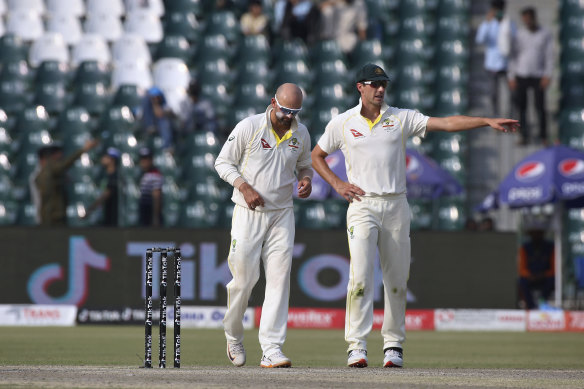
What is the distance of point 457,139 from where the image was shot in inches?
671

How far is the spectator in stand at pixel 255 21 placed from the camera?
18.1 meters

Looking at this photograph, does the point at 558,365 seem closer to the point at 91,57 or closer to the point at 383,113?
the point at 383,113

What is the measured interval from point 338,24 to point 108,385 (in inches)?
510

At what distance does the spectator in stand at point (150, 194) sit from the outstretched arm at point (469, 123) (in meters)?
7.34

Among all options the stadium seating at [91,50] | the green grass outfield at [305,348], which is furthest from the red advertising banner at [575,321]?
the stadium seating at [91,50]

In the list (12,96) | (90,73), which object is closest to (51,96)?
(12,96)

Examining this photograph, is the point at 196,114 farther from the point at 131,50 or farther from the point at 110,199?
the point at 110,199

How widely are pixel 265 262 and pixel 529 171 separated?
7750 mm

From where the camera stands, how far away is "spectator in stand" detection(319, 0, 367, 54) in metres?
17.8

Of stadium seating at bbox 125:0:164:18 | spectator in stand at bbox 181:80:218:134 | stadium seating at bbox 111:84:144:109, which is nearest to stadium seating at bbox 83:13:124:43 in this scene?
stadium seating at bbox 125:0:164:18

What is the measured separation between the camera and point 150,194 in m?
14.5

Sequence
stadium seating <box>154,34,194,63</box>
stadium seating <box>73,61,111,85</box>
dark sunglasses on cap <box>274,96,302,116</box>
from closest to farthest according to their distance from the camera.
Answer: dark sunglasses on cap <box>274,96,302,116</box> → stadium seating <box>73,61,111,85</box> → stadium seating <box>154,34,194,63</box>

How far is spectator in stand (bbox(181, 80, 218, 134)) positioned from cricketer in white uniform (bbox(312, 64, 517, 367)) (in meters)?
9.10

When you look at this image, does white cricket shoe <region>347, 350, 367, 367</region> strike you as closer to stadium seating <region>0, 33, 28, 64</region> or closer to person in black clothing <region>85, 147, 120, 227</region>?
person in black clothing <region>85, 147, 120, 227</region>
